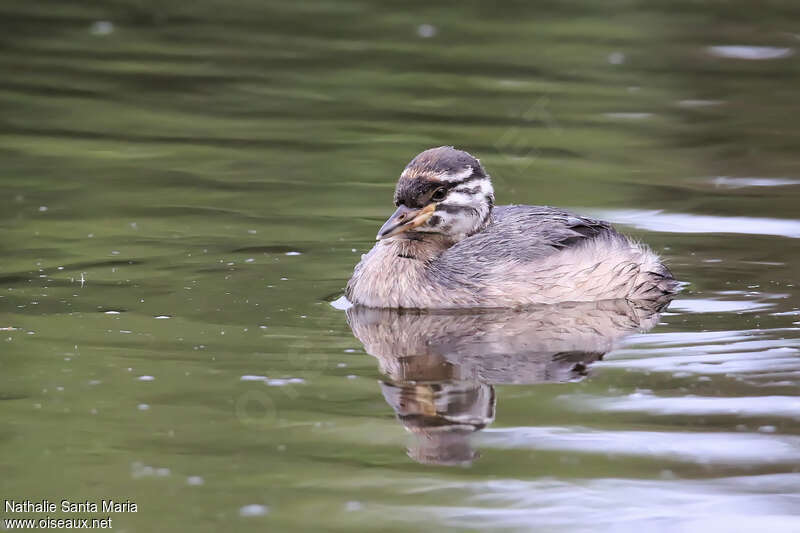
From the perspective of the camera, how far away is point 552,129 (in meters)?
17.8

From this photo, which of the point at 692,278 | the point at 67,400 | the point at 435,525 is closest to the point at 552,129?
the point at 692,278

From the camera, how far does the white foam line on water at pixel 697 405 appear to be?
8703mm

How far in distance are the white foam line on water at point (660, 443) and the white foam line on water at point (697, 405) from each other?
38 cm

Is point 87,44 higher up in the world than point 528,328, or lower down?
higher up

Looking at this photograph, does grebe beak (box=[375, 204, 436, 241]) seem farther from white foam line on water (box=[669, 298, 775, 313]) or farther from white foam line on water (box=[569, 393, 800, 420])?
white foam line on water (box=[569, 393, 800, 420])

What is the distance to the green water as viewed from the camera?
758 centimetres

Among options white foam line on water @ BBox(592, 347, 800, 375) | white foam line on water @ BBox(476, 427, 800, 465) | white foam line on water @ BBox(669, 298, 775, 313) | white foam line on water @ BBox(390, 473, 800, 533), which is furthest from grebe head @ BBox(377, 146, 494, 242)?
white foam line on water @ BBox(390, 473, 800, 533)

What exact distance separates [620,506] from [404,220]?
14.0 ft

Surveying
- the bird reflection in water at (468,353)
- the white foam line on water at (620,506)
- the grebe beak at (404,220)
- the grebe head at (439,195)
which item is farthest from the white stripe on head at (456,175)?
the white foam line on water at (620,506)

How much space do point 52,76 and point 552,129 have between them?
7039 millimetres

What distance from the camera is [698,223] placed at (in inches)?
544

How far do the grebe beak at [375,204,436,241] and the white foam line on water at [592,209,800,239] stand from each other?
10.2 ft

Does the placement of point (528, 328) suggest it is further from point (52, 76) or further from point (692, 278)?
point (52, 76)

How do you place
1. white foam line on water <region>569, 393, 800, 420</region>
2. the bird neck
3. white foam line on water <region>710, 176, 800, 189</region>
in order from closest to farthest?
white foam line on water <region>569, 393, 800, 420</region>
the bird neck
white foam line on water <region>710, 176, 800, 189</region>
